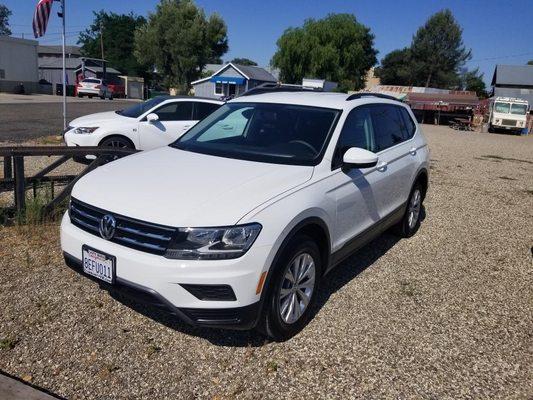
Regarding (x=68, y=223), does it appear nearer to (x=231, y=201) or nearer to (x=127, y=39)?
(x=231, y=201)

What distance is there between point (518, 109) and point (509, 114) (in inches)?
40.5

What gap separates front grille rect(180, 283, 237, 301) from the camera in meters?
2.84

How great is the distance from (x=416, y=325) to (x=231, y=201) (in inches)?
77.0

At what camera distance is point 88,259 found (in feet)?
10.4

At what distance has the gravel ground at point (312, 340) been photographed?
295 centimetres

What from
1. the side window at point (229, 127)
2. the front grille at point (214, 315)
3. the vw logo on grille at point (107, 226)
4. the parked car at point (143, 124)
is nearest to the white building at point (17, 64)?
the parked car at point (143, 124)

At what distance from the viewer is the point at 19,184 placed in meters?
5.29

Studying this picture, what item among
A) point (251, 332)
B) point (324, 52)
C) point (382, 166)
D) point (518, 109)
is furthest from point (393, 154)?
point (324, 52)

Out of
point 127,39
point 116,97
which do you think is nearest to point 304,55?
point 116,97

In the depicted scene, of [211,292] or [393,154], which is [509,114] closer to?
[393,154]

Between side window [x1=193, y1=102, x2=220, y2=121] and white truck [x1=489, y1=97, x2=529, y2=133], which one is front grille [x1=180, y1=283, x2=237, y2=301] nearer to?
side window [x1=193, y1=102, x2=220, y2=121]

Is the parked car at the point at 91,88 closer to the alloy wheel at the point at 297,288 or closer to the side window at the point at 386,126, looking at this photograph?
the side window at the point at 386,126

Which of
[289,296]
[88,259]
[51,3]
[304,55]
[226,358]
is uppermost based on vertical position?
[304,55]

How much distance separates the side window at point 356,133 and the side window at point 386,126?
0.14 m
